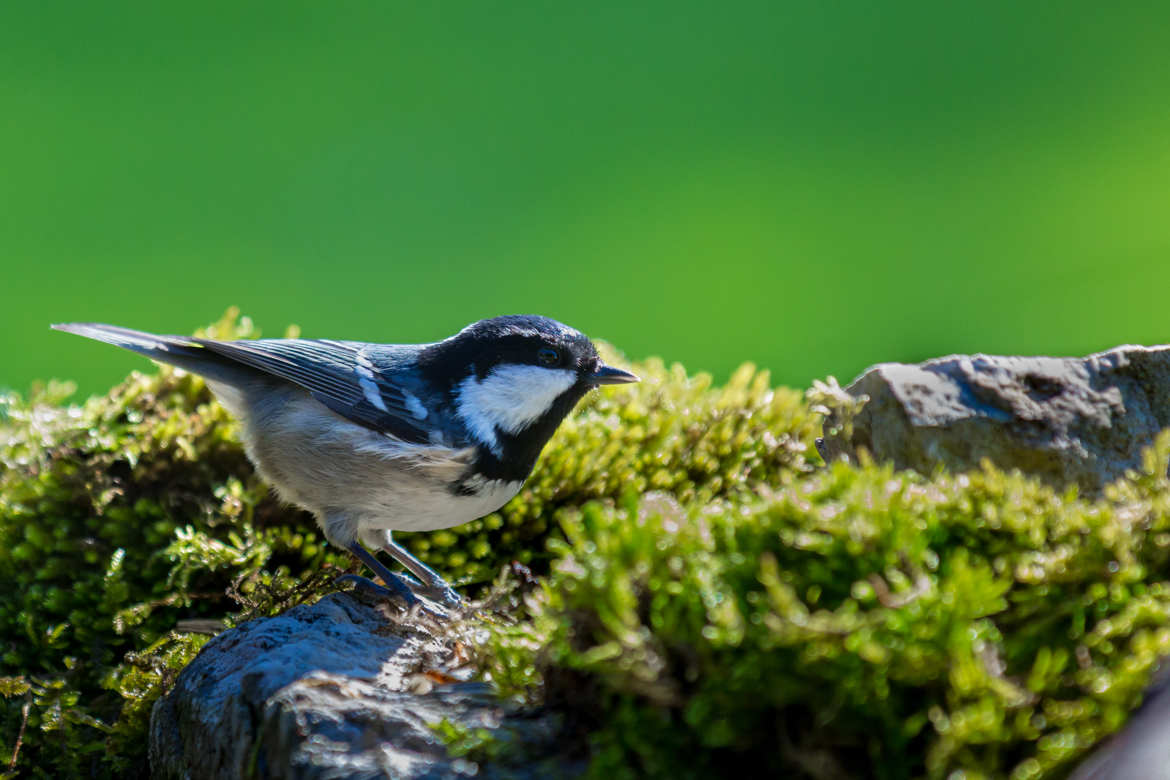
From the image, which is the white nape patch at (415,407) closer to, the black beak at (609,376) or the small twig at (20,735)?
the black beak at (609,376)

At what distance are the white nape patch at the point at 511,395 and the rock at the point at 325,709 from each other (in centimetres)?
64

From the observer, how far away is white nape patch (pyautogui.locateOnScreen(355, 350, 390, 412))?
271 cm

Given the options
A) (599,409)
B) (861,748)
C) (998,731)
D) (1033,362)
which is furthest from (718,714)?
(599,409)

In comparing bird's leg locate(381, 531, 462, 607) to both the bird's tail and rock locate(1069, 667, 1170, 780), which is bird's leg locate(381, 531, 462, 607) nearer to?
the bird's tail

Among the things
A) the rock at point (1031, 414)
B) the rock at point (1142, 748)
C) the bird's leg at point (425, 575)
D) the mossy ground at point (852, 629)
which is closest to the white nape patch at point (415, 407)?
the bird's leg at point (425, 575)

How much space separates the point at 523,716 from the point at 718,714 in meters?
0.42

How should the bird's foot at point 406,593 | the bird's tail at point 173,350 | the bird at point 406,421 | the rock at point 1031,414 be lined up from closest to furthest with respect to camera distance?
the rock at point 1031,414
the bird's foot at point 406,593
the bird at point 406,421
the bird's tail at point 173,350

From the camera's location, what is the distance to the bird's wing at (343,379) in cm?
266

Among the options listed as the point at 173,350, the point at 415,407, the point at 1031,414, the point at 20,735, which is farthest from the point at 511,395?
the point at 20,735

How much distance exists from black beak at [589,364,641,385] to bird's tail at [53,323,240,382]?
3.55 ft

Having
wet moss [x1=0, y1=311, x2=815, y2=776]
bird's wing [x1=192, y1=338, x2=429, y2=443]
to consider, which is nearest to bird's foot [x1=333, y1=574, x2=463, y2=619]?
wet moss [x1=0, y1=311, x2=815, y2=776]

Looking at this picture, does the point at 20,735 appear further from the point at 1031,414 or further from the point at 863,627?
the point at 1031,414

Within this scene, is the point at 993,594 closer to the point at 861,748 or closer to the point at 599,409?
the point at 861,748

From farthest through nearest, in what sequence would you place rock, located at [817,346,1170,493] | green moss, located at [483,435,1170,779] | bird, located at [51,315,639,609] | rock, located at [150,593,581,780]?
bird, located at [51,315,639,609], rock, located at [817,346,1170,493], rock, located at [150,593,581,780], green moss, located at [483,435,1170,779]
